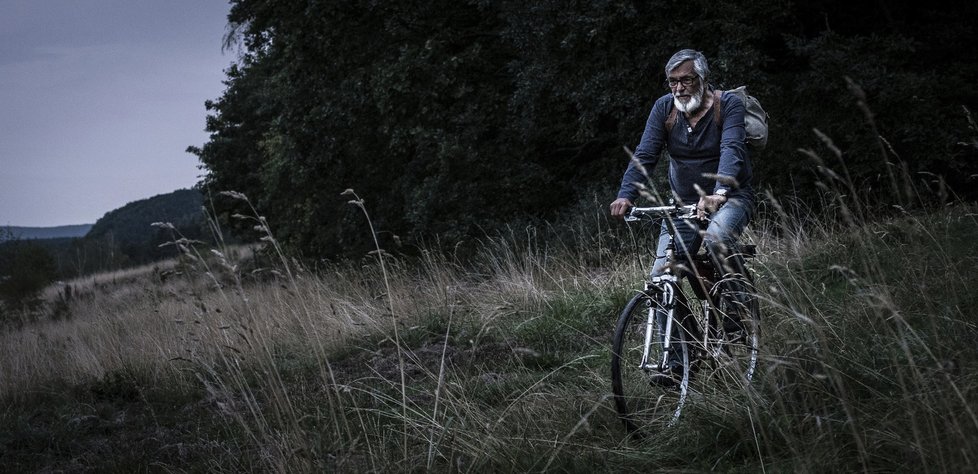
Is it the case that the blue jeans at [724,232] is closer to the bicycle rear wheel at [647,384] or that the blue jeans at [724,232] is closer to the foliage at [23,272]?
the bicycle rear wheel at [647,384]

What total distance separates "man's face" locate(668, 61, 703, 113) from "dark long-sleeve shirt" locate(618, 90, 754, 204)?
92mm

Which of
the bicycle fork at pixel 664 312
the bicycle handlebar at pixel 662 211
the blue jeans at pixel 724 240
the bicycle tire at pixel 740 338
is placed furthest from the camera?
the blue jeans at pixel 724 240

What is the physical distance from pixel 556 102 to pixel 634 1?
6.98ft

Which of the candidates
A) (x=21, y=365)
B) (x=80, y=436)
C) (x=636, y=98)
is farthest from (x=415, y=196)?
(x=80, y=436)

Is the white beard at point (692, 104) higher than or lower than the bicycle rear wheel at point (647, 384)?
higher

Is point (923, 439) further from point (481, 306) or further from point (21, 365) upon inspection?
point (21, 365)

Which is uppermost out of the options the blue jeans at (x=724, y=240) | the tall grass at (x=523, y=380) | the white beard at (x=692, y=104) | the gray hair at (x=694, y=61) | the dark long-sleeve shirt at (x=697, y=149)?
the gray hair at (x=694, y=61)

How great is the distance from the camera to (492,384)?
15.5ft

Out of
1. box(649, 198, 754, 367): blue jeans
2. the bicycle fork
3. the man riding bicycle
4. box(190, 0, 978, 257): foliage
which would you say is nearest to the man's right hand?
the man riding bicycle

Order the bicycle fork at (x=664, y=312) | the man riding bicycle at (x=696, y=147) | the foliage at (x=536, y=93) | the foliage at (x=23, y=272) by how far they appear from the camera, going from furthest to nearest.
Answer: the foliage at (x=23, y=272) → the foliage at (x=536, y=93) → the man riding bicycle at (x=696, y=147) → the bicycle fork at (x=664, y=312)

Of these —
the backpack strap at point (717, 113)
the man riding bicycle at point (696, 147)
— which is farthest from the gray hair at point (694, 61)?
the backpack strap at point (717, 113)

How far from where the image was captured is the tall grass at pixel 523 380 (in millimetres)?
2691

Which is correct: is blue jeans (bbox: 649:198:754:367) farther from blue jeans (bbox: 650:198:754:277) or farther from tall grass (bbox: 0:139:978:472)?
tall grass (bbox: 0:139:978:472)

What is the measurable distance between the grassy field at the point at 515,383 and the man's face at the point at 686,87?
0.96 meters
